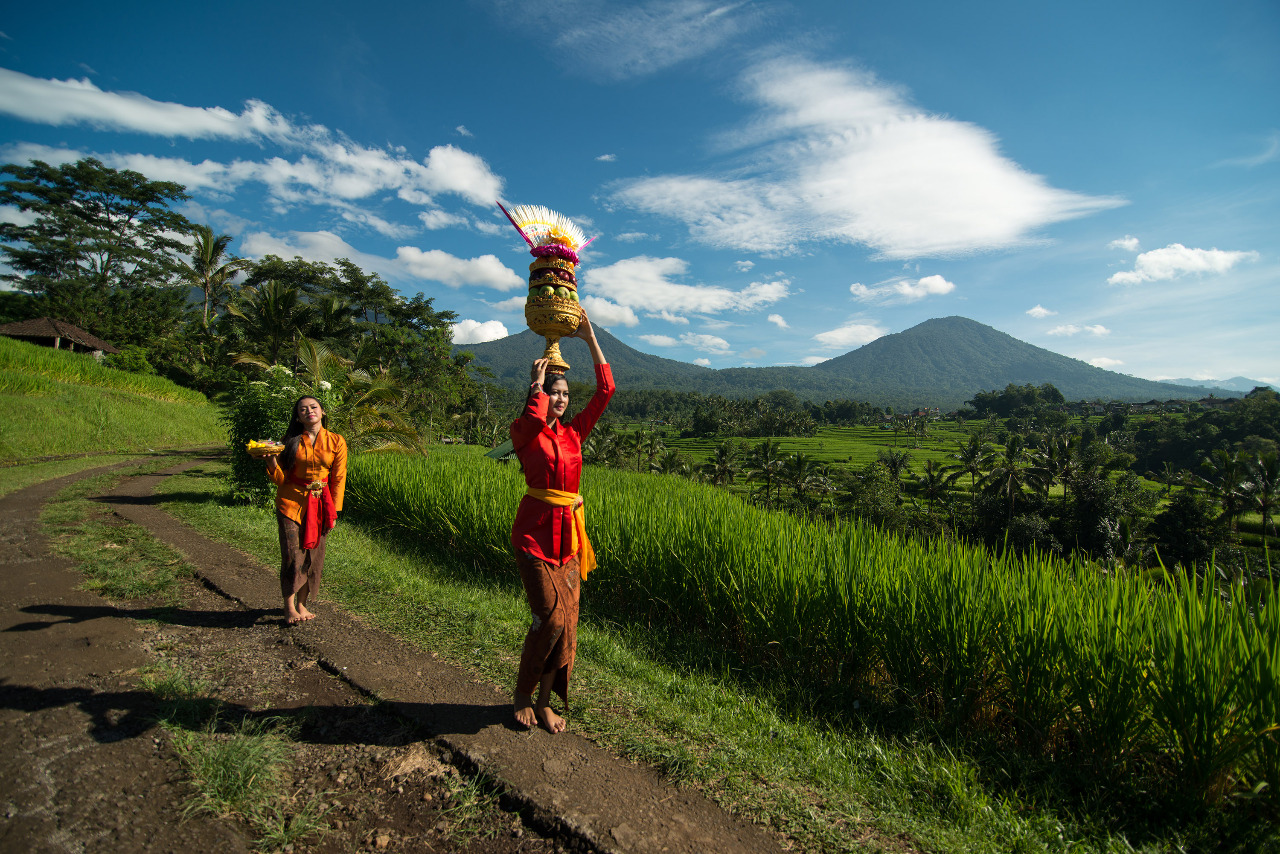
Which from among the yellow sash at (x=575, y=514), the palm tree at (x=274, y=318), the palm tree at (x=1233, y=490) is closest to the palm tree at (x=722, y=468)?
the palm tree at (x=1233, y=490)

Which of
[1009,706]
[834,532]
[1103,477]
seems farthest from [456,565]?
[1103,477]

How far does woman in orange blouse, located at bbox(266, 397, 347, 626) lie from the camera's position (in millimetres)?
4020

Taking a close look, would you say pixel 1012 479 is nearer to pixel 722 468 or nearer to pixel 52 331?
pixel 722 468

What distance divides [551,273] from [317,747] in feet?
8.92

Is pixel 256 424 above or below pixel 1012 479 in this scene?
above

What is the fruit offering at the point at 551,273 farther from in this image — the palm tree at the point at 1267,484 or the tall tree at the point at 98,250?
the palm tree at the point at 1267,484

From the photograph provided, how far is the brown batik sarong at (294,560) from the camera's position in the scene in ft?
13.1

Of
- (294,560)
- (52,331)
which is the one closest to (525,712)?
(294,560)

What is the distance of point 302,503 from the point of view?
408 centimetres

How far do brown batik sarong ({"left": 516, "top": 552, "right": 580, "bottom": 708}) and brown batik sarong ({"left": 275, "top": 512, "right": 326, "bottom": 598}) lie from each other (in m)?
2.21

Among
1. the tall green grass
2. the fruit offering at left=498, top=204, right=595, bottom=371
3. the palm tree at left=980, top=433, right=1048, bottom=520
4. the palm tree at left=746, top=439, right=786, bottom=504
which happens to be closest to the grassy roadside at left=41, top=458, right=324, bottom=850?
the fruit offering at left=498, top=204, right=595, bottom=371

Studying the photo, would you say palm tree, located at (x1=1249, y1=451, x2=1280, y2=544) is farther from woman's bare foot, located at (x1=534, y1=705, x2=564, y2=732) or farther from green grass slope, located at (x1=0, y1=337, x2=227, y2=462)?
green grass slope, located at (x1=0, y1=337, x2=227, y2=462)

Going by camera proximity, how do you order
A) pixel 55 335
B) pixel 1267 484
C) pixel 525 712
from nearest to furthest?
pixel 525 712, pixel 55 335, pixel 1267 484

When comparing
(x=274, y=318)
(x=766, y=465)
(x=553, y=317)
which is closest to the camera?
(x=553, y=317)
